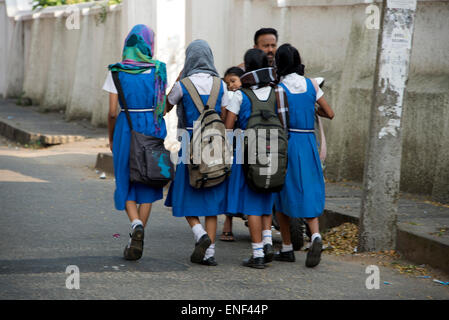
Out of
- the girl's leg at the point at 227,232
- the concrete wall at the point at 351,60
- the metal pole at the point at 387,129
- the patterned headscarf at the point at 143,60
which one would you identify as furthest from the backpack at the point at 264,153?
the concrete wall at the point at 351,60

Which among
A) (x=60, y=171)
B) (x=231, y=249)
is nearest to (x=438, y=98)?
(x=231, y=249)

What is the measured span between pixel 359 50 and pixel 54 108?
13.3 metres

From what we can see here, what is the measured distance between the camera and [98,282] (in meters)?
5.48

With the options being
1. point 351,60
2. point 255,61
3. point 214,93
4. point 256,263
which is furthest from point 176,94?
point 351,60

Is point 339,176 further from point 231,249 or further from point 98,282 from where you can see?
point 98,282

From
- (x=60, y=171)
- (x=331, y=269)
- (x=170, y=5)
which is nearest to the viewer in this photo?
(x=331, y=269)

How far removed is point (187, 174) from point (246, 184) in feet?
1.57

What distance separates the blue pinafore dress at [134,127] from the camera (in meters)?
6.34

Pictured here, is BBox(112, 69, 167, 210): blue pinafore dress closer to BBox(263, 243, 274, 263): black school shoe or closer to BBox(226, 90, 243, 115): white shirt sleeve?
BBox(226, 90, 243, 115): white shirt sleeve

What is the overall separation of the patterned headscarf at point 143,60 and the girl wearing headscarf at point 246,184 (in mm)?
595

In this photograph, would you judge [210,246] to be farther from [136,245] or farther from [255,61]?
[255,61]

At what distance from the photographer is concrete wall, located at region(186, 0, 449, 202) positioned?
920 cm

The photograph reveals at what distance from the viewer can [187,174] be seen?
6301 mm

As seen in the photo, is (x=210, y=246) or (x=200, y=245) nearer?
(x=200, y=245)
